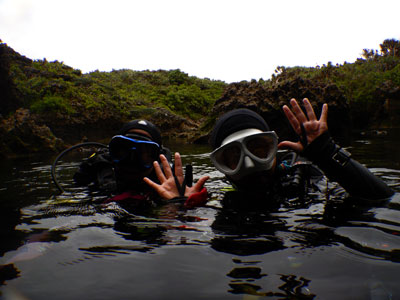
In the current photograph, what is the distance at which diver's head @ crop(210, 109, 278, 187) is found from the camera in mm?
2232

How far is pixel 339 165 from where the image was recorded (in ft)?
6.81

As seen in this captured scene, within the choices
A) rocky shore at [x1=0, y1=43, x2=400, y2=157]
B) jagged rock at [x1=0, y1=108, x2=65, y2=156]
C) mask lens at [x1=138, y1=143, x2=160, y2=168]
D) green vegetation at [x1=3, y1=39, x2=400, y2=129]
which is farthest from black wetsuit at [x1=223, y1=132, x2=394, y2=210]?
jagged rock at [x1=0, y1=108, x2=65, y2=156]

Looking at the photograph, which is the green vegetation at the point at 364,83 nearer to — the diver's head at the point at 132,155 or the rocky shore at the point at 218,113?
the rocky shore at the point at 218,113

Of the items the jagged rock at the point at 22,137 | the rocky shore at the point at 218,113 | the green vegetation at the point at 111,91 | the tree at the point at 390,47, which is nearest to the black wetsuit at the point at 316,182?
the rocky shore at the point at 218,113

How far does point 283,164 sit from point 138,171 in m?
1.63

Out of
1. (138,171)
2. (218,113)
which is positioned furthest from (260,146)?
(218,113)

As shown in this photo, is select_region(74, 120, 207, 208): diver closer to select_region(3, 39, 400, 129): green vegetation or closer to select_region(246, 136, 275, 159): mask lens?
select_region(246, 136, 275, 159): mask lens

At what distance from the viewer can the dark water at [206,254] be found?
110 centimetres

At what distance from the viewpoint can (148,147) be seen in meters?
3.09

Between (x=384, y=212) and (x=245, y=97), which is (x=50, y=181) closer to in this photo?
(x=384, y=212)

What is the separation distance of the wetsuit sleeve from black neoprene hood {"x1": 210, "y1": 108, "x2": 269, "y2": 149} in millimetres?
588

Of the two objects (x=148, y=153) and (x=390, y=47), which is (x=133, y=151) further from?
(x=390, y=47)

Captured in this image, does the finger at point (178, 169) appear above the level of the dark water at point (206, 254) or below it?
above

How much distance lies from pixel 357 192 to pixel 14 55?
21.5 m
